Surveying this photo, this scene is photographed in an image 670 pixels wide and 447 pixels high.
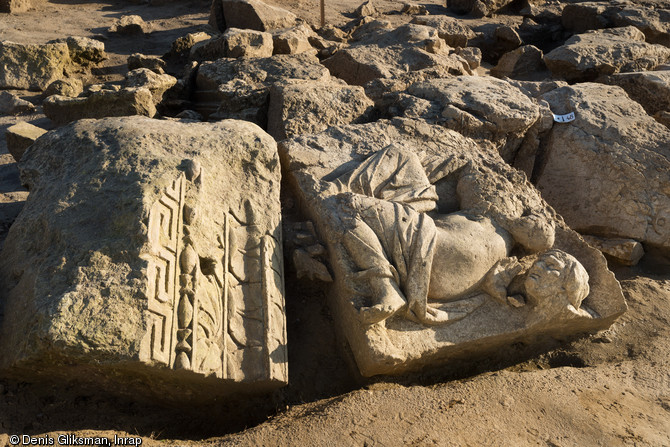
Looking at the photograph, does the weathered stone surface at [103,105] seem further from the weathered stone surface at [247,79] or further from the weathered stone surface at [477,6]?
the weathered stone surface at [477,6]

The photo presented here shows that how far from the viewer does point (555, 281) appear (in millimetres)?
3488

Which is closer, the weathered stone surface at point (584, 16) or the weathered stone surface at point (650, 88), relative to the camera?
the weathered stone surface at point (650, 88)

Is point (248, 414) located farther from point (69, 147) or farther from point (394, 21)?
point (394, 21)

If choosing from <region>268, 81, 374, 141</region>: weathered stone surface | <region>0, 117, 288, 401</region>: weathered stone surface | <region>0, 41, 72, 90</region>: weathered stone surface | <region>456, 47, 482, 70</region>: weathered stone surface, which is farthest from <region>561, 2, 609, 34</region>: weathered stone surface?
<region>0, 41, 72, 90</region>: weathered stone surface

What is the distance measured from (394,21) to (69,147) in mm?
7199

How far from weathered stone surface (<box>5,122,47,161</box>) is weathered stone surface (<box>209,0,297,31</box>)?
3.55 meters

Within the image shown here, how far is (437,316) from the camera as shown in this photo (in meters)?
3.38

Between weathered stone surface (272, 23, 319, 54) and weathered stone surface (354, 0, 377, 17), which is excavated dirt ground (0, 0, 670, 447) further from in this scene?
weathered stone surface (354, 0, 377, 17)

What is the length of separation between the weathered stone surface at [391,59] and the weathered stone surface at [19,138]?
307 centimetres

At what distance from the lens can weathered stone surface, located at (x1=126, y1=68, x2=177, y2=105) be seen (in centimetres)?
582

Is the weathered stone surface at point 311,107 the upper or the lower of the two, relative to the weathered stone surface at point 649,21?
upper

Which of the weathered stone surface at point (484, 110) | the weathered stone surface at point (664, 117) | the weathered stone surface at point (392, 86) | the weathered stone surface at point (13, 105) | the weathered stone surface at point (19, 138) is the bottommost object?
the weathered stone surface at point (13, 105)

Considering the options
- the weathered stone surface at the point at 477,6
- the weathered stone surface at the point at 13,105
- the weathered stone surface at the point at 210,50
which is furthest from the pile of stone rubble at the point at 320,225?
the weathered stone surface at the point at 477,6

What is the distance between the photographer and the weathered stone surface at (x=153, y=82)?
5.82 metres
